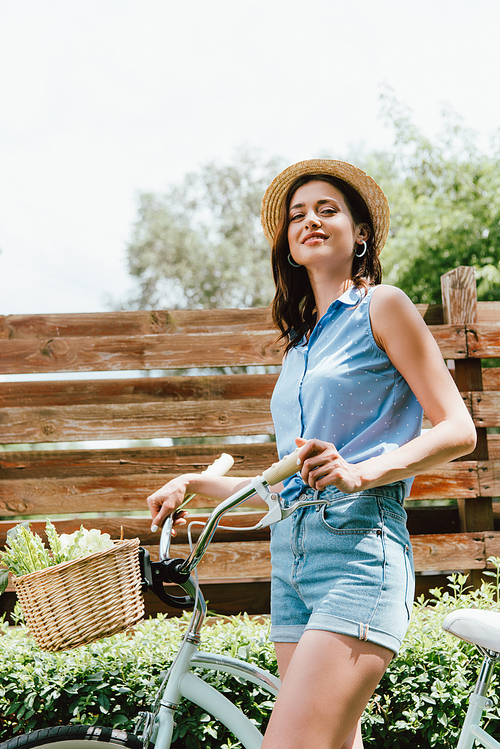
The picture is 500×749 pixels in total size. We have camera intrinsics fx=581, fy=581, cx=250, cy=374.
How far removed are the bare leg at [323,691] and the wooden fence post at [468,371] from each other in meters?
2.21

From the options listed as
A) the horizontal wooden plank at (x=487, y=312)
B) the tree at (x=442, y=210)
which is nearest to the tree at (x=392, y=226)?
the tree at (x=442, y=210)

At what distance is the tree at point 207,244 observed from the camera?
1957cm

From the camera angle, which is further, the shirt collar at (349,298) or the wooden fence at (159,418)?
the wooden fence at (159,418)

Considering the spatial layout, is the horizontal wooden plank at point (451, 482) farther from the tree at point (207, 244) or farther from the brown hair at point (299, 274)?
the tree at point (207, 244)

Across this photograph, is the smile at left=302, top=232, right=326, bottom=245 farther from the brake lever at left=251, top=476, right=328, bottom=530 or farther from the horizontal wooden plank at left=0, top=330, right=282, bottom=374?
the horizontal wooden plank at left=0, top=330, right=282, bottom=374

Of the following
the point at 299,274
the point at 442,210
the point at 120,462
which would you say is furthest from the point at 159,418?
the point at 442,210

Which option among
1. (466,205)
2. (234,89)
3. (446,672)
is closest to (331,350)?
(446,672)

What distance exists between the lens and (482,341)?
3.14 meters

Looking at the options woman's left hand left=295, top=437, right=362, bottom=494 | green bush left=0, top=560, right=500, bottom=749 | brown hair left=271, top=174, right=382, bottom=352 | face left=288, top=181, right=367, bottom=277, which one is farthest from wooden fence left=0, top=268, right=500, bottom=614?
woman's left hand left=295, top=437, right=362, bottom=494

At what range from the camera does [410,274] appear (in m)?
8.77

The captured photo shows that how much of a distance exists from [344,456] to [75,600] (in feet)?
2.00

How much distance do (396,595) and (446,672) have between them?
141 centimetres

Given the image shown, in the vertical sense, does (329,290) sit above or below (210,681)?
above

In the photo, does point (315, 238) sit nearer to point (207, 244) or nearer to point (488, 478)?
point (488, 478)
